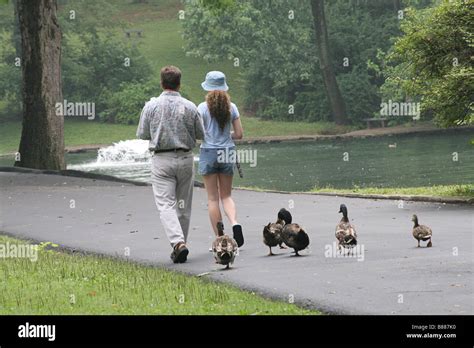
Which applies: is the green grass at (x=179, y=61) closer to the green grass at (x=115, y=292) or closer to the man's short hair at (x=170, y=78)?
the man's short hair at (x=170, y=78)

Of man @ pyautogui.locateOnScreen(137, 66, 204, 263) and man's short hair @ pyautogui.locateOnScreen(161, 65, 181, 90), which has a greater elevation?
man's short hair @ pyautogui.locateOnScreen(161, 65, 181, 90)

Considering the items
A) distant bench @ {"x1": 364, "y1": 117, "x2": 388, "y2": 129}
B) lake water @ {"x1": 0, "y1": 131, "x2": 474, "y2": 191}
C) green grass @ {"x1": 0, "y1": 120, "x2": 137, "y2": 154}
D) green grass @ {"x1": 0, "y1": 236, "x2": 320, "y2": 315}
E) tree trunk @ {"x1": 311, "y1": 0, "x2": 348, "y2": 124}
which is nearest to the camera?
green grass @ {"x1": 0, "y1": 236, "x2": 320, "y2": 315}

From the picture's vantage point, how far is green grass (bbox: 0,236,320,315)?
37.8ft

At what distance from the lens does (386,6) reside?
8012cm

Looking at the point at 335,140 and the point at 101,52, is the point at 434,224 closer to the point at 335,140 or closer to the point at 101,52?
the point at 335,140

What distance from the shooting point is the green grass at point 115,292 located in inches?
454

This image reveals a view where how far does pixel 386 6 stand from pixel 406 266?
6788cm

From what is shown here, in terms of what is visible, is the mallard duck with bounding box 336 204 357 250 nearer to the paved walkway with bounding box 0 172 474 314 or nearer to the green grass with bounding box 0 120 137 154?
the paved walkway with bounding box 0 172 474 314

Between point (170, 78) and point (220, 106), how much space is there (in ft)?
3.55

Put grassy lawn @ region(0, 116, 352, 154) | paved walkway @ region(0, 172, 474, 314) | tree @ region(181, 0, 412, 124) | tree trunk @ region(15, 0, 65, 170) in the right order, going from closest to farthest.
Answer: paved walkway @ region(0, 172, 474, 314) → tree trunk @ region(15, 0, 65, 170) → grassy lawn @ region(0, 116, 352, 154) → tree @ region(181, 0, 412, 124)

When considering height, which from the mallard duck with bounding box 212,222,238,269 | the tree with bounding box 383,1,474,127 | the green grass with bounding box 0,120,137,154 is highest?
the green grass with bounding box 0,120,137,154

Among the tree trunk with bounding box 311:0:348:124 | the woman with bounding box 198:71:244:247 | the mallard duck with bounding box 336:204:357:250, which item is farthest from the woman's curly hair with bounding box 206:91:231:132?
the tree trunk with bounding box 311:0:348:124

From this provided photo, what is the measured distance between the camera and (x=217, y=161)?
1611 centimetres

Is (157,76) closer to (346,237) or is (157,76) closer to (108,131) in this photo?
(108,131)
